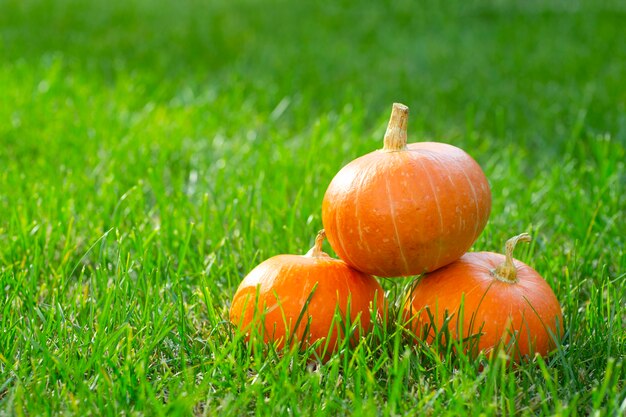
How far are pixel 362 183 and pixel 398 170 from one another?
0.09m

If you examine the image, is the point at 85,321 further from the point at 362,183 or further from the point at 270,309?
the point at 362,183

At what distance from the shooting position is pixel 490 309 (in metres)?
1.94

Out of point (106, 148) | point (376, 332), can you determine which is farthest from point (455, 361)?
point (106, 148)

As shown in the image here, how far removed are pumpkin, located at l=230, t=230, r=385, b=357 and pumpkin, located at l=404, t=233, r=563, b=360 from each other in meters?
0.15

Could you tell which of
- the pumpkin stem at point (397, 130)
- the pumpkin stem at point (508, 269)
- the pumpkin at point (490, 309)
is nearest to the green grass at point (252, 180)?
the pumpkin at point (490, 309)

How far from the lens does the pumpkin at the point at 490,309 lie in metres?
1.92

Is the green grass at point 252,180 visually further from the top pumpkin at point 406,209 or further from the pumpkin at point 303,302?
the top pumpkin at point 406,209

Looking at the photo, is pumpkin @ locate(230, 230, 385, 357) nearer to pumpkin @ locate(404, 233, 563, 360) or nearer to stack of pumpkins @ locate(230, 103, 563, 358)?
stack of pumpkins @ locate(230, 103, 563, 358)

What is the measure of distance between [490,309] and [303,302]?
0.45 meters

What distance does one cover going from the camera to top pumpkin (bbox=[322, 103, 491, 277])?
1933 mm

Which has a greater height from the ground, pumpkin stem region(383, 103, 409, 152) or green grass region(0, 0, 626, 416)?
pumpkin stem region(383, 103, 409, 152)

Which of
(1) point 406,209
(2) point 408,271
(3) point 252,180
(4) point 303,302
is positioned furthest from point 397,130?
(3) point 252,180

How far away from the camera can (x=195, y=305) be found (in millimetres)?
2275

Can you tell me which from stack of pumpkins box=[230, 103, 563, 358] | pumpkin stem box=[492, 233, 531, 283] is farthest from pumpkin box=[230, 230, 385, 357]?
pumpkin stem box=[492, 233, 531, 283]
